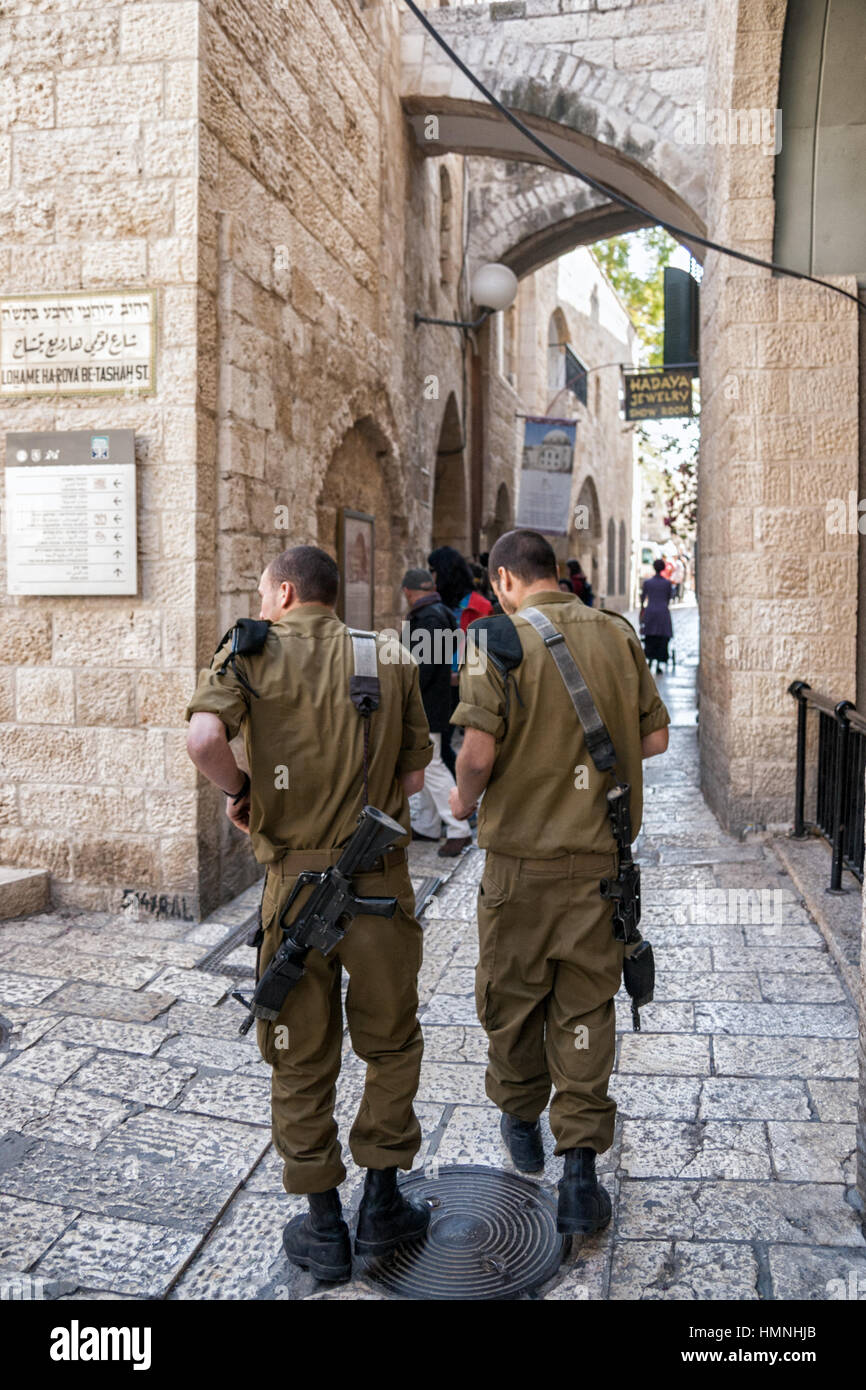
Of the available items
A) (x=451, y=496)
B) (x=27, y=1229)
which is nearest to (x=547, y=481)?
(x=451, y=496)

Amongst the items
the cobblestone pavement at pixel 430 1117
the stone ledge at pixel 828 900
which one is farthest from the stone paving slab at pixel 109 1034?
the stone ledge at pixel 828 900

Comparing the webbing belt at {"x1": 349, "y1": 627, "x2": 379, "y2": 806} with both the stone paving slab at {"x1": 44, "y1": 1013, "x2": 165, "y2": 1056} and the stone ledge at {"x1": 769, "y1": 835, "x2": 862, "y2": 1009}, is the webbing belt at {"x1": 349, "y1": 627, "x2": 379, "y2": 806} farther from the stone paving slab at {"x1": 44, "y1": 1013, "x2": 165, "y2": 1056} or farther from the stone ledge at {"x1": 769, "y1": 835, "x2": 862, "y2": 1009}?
the stone ledge at {"x1": 769, "y1": 835, "x2": 862, "y2": 1009}

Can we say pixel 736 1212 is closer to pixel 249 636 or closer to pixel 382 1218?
pixel 382 1218

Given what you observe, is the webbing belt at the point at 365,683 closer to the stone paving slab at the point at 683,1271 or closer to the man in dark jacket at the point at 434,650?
the stone paving slab at the point at 683,1271

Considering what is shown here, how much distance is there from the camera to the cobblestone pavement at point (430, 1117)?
101 inches

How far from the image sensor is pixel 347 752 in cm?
261

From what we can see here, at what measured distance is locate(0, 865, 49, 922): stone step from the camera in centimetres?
493

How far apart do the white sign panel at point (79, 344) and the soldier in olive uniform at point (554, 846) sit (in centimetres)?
281

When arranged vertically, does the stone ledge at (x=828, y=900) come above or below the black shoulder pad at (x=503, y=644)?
below

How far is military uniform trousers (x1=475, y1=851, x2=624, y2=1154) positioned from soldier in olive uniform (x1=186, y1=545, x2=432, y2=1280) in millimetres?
A: 238

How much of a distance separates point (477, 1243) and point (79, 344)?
12.9ft

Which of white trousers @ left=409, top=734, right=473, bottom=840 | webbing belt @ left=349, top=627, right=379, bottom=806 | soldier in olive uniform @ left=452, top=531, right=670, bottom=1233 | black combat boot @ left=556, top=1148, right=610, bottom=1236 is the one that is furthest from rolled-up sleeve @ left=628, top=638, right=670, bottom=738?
white trousers @ left=409, top=734, right=473, bottom=840
